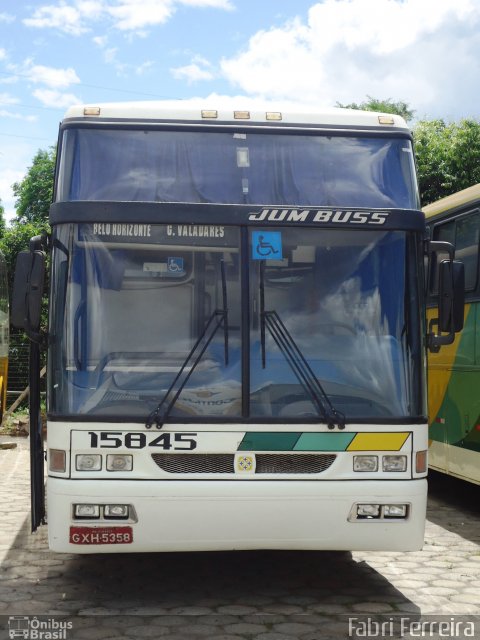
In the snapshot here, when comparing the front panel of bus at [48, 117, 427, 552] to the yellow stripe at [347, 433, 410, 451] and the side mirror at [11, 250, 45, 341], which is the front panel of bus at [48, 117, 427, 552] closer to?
the yellow stripe at [347, 433, 410, 451]

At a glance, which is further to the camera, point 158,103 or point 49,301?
point 158,103

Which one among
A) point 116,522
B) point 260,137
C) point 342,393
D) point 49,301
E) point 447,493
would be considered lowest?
point 447,493

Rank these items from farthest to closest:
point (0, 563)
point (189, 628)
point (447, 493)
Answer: point (447, 493) → point (0, 563) → point (189, 628)

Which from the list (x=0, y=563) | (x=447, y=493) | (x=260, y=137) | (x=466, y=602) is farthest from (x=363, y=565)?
(x=447, y=493)

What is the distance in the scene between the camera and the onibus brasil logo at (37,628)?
5.86 meters

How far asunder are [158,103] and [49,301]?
67.7 inches

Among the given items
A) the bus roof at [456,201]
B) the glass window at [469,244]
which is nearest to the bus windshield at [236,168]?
the glass window at [469,244]

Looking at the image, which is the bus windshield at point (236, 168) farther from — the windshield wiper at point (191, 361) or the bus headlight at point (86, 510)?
the bus headlight at point (86, 510)

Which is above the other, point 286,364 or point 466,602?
point 286,364

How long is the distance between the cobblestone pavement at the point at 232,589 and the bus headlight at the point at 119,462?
3.21ft

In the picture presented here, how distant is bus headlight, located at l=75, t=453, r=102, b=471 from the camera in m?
6.35

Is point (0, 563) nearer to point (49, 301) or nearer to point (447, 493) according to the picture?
point (49, 301)

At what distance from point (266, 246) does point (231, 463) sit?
150 centimetres

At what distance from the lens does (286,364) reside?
6.54 metres
